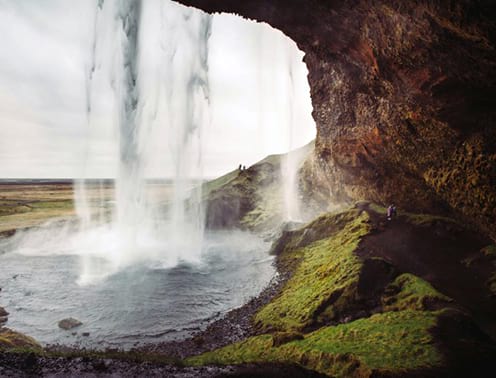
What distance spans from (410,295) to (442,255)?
686 centimetres

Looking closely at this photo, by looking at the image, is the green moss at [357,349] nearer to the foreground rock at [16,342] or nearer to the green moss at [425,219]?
the foreground rock at [16,342]

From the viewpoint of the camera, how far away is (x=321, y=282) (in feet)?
61.7

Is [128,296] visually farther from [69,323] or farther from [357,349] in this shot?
[357,349]

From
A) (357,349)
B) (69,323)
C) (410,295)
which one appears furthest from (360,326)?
(69,323)

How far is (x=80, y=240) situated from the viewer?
43.0 meters

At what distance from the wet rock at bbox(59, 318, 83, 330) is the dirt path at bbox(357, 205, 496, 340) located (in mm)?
18522

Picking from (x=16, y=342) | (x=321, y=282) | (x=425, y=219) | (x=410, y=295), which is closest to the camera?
(x=410, y=295)

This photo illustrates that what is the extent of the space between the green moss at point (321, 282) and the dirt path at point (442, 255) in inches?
64.4

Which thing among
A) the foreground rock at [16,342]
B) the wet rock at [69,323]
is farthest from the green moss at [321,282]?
the foreground rock at [16,342]

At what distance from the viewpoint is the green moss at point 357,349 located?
1020 cm

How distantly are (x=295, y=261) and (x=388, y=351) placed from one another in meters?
16.4

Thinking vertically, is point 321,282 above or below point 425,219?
below

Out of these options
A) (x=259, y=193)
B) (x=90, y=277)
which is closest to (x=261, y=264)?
(x=90, y=277)

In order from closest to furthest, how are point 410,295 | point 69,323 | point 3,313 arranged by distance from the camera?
1. point 410,295
2. point 69,323
3. point 3,313
